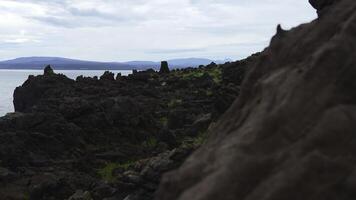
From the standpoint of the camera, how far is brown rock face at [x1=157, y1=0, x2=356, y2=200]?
9.70 metres

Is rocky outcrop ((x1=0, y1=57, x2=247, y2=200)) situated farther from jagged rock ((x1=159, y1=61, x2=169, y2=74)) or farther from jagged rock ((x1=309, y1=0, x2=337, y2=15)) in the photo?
jagged rock ((x1=159, y1=61, x2=169, y2=74))

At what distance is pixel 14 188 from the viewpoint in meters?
33.8

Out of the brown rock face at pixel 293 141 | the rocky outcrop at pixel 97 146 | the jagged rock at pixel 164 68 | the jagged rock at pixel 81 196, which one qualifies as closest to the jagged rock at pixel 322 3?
the brown rock face at pixel 293 141

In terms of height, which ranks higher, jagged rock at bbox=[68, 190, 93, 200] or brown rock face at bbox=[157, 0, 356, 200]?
brown rock face at bbox=[157, 0, 356, 200]

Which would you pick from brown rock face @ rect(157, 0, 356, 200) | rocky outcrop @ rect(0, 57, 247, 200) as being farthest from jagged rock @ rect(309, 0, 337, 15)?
rocky outcrop @ rect(0, 57, 247, 200)

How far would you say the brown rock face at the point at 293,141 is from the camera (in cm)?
970

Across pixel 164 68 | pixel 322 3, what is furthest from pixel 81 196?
pixel 164 68

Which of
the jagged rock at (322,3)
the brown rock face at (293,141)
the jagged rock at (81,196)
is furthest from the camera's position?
the jagged rock at (81,196)

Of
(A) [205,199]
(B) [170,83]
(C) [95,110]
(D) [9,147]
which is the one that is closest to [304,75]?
(A) [205,199]

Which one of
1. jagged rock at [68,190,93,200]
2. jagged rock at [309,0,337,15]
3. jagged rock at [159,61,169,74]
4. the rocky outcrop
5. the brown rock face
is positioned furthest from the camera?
jagged rock at [159,61,169,74]

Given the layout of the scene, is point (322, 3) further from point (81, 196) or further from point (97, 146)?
point (97, 146)

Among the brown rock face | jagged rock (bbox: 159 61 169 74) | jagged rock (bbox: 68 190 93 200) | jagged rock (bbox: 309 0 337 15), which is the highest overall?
jagged rock (bbox: 309 0 337 15)

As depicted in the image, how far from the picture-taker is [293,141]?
10.5 meters

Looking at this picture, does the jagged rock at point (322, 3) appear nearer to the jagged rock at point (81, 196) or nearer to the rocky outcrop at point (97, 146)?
the rocky outcrop at point (97, 146)
